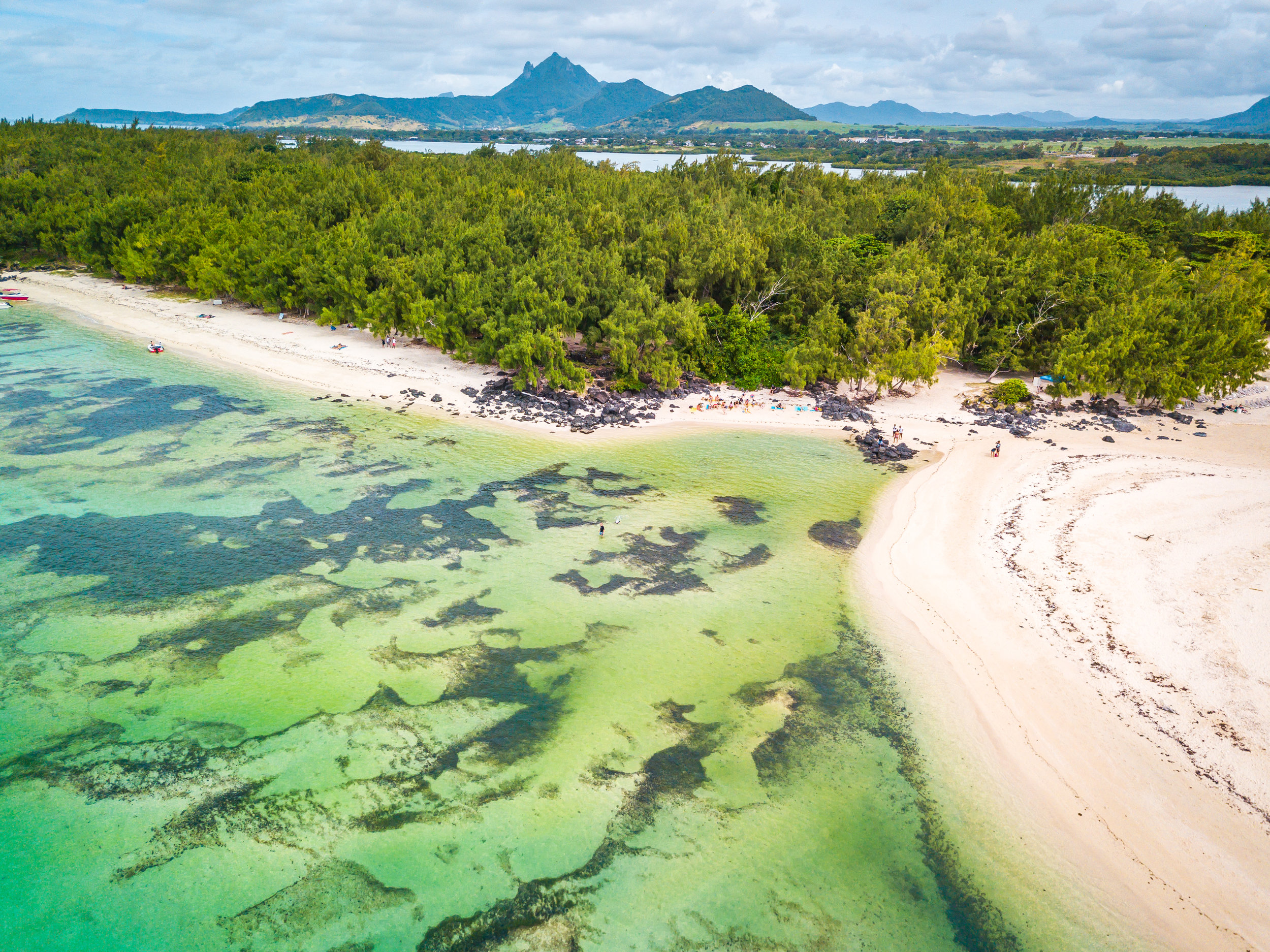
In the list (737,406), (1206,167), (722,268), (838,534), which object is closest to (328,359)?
(722,268)

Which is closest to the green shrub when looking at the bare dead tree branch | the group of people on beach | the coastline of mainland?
the coastline of mainland

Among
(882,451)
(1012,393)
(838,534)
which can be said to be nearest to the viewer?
(838,534)

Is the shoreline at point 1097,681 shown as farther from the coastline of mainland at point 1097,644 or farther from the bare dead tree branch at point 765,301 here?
the bare dead tree branch at point 765,301

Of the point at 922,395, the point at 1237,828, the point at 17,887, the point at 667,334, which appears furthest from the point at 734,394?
the point at 17,887

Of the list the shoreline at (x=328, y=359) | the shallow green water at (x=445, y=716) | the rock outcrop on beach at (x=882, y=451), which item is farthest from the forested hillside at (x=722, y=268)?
the shallow green water at (x=445, y=716)

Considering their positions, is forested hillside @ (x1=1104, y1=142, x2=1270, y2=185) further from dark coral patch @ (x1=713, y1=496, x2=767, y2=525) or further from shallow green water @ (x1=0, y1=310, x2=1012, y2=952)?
shallow green water @ (x1=0, y1=310, x2=1012, y2=952)

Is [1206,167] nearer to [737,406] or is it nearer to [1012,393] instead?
[1012,393]
